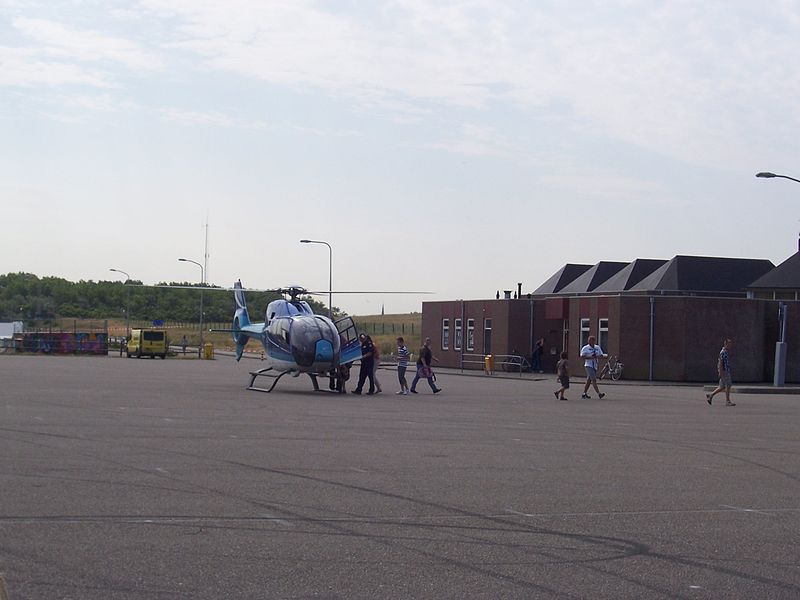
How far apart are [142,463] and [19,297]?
151252 mm

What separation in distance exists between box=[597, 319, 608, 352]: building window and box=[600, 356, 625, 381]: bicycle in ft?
4.93

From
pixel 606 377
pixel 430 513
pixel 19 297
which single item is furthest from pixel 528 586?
pixel 19 297

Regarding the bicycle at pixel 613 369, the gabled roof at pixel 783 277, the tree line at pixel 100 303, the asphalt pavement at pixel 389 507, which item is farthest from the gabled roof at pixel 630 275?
the tree line at pixel 100 303

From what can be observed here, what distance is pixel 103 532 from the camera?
923cm

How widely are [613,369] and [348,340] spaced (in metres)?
15.8

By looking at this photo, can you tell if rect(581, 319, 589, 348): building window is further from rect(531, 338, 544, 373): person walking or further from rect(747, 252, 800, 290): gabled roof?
rect(747, 252, 800, 290): gabled roof

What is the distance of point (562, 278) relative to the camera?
73.2 metres

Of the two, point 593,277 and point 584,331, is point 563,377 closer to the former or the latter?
point 584,331

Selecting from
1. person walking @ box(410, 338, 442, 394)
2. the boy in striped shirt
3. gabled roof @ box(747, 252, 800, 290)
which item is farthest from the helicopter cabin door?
gabled roof @ box(747, 252, 800, 290)

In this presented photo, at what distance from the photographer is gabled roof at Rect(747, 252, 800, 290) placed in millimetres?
59625

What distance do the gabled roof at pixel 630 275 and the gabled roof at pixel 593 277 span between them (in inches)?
29.0

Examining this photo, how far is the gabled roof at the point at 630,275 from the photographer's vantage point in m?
64.4

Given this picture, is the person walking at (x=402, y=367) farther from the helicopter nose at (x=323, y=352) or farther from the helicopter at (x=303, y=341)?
the helicopter nose at (x=323, y=352)

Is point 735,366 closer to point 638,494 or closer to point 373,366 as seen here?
point 373,366
